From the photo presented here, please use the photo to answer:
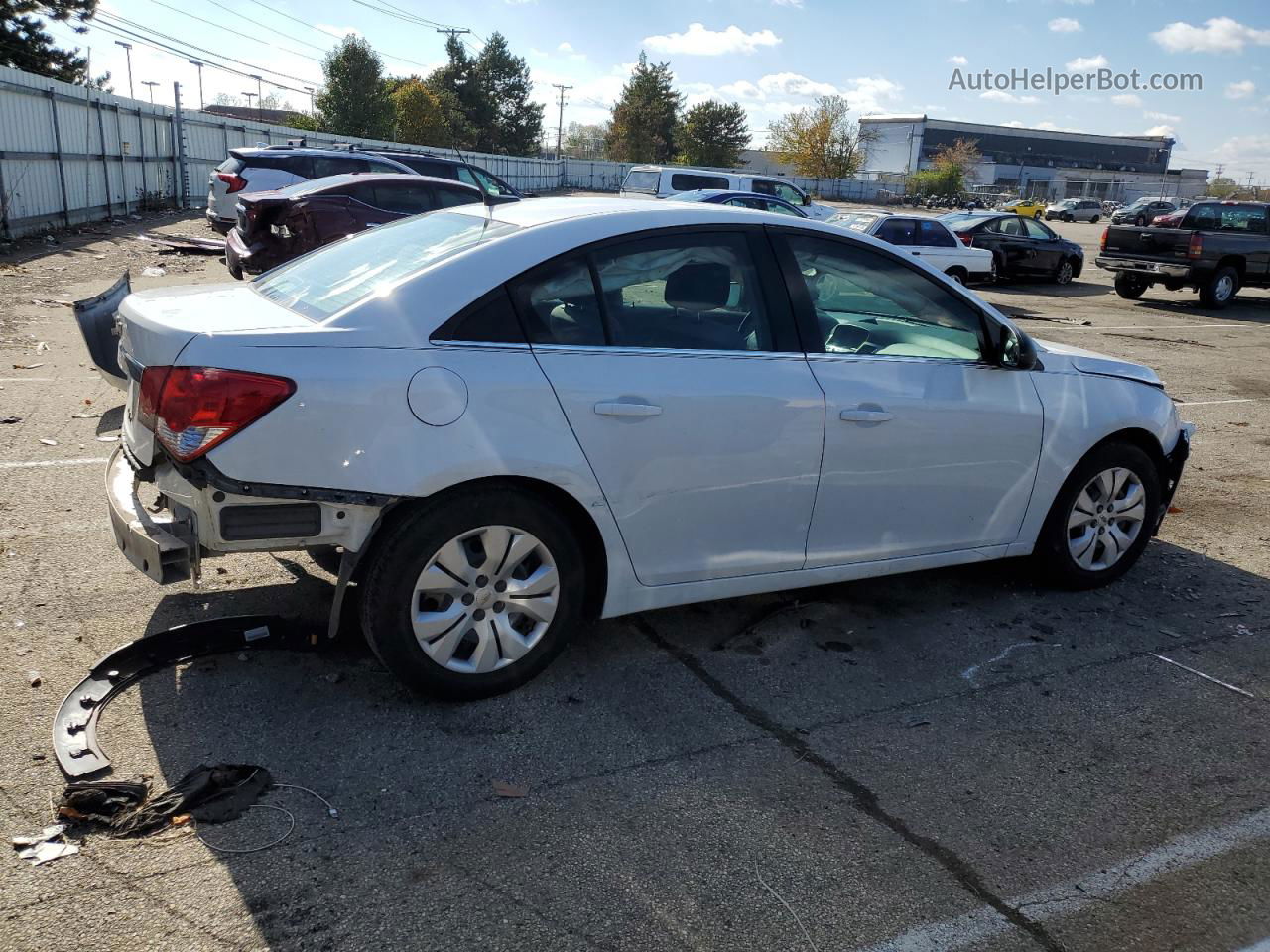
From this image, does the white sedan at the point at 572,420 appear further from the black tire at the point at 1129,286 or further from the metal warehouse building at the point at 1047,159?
the metal warehouse building at the point at 1047,159

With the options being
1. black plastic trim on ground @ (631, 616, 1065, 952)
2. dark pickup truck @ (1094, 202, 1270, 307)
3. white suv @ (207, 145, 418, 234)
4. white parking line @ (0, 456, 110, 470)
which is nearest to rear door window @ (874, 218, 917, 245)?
dark pickup truck @ (1094, 202, 1270, 307)

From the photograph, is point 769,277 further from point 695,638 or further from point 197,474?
point 197,474

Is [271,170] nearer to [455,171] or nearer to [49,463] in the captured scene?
[455,171]

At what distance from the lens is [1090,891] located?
2887 mm

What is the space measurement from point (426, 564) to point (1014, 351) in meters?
2.72

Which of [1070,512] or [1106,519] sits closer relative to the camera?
[1070,512]

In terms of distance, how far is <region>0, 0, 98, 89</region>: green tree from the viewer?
34625 mm

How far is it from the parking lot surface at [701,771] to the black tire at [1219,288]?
16.2 meters

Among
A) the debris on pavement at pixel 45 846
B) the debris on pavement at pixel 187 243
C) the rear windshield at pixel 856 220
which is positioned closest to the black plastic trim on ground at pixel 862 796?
the debris on pavement at pixel 45 846

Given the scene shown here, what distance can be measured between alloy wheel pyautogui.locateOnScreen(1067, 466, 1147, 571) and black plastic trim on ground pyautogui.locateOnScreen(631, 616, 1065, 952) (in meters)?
2.06

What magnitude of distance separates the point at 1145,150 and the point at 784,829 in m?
147

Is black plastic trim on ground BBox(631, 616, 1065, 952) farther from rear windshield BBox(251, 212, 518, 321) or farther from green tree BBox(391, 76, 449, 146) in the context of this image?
green tree BBox(391, 76, 449, 146)

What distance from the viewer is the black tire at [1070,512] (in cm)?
482

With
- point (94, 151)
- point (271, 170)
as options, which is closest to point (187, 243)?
point (271, 170)
